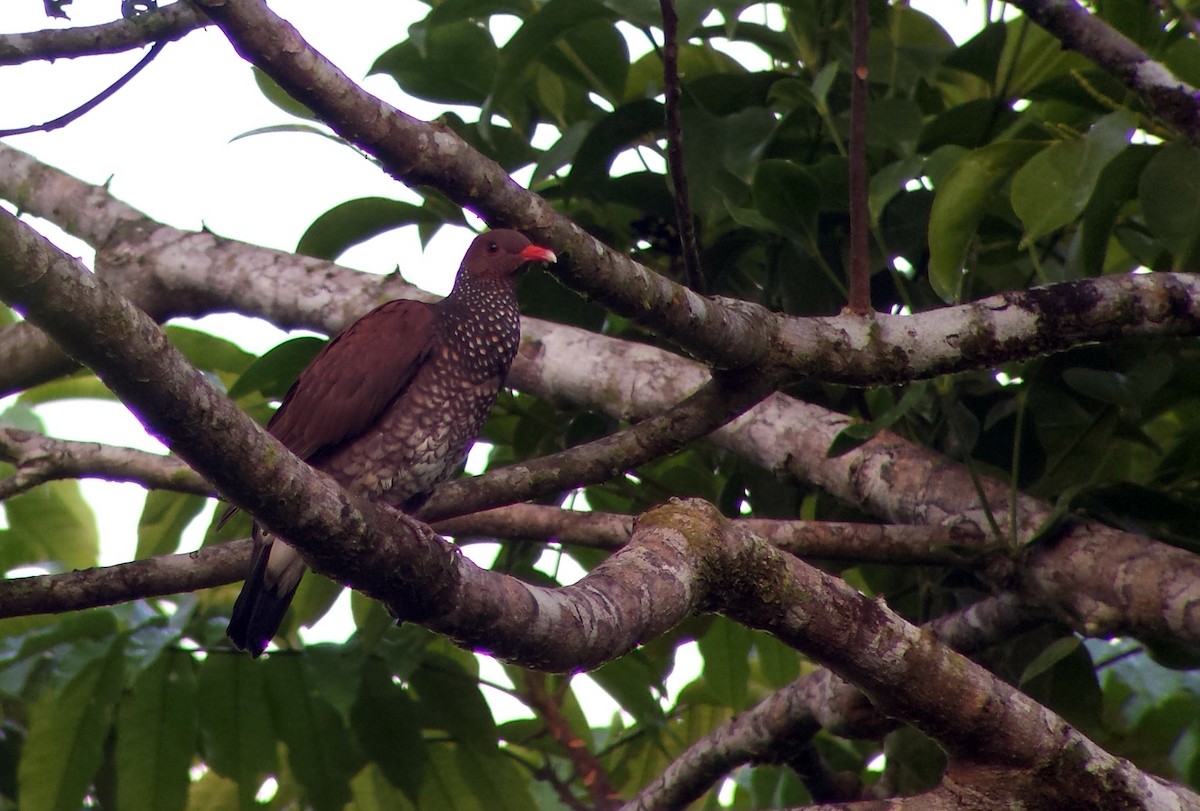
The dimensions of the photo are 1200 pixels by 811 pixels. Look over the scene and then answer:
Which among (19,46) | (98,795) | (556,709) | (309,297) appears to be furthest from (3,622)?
(19,46)

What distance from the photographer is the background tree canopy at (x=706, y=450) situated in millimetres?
2219

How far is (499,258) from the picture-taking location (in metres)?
3.76

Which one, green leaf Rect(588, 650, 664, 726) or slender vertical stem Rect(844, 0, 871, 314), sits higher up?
slender vertical stem Rect(844, 0, 871, 314)

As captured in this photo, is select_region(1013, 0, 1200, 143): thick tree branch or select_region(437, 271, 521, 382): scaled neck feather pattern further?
select_region(437, 271, 521, 382): scaled neck feather pattern

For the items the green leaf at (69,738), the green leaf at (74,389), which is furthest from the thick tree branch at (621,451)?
the green leaf at (74,389)

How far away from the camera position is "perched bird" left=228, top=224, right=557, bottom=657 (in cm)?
329

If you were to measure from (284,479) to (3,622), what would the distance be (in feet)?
6.89

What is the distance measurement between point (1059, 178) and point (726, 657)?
68.4 inches

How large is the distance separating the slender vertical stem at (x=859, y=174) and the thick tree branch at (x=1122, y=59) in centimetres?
33

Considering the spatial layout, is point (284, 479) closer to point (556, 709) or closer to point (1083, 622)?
point (1083, 622)

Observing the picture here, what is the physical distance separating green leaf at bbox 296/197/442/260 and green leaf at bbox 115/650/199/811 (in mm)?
1226

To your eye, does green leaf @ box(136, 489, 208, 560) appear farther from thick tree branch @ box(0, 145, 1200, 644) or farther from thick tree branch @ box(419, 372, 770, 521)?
thick tree branch @ box(419, 372, 770, 521)

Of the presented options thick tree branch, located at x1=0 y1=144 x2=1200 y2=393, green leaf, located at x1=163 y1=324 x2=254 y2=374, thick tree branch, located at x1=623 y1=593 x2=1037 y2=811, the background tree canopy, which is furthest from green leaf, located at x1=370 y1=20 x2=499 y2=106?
thick tree branch, located at x1=623 y1=593 x2=1037 y2=811

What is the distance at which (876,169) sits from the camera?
348cm
